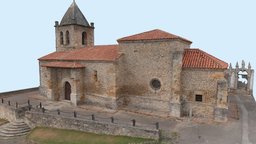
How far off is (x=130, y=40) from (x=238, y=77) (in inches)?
782

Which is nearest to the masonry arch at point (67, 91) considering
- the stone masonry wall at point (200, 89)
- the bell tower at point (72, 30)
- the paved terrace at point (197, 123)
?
the paved terrace at point (197, 123)

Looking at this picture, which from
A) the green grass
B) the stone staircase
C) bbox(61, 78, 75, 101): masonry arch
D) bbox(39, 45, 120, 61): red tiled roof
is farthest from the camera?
bbox(61, 78, 75, 101): masonry arch

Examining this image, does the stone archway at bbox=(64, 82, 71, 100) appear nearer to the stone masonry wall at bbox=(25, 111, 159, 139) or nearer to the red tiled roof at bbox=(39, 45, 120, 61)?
the red tiled roof at bbox=(39, 45, 120, 61)

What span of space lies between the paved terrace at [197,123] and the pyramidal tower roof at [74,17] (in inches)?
422

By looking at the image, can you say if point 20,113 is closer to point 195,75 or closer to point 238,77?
point 195,75

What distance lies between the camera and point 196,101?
1527 cm

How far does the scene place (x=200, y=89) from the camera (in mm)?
14984

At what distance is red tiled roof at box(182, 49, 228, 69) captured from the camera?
1449 centimetres

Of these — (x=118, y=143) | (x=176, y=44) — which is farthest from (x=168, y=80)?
(x=118, y=143)

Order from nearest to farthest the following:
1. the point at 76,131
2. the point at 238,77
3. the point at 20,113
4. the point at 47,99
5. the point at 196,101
A: the point at 76,131, the point at 196,101, the point at 20,113, the point at 47,99, the point at 238,77

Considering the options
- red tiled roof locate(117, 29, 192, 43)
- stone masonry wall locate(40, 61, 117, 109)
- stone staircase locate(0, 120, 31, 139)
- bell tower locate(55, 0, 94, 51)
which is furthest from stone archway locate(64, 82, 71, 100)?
red tiled roof locate(117, 29, 192, 43)

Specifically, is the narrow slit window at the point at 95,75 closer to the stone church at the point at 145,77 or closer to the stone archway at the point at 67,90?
the stone church at the point at 145,77

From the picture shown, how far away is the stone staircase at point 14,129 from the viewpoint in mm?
14813

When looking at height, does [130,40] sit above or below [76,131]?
above
